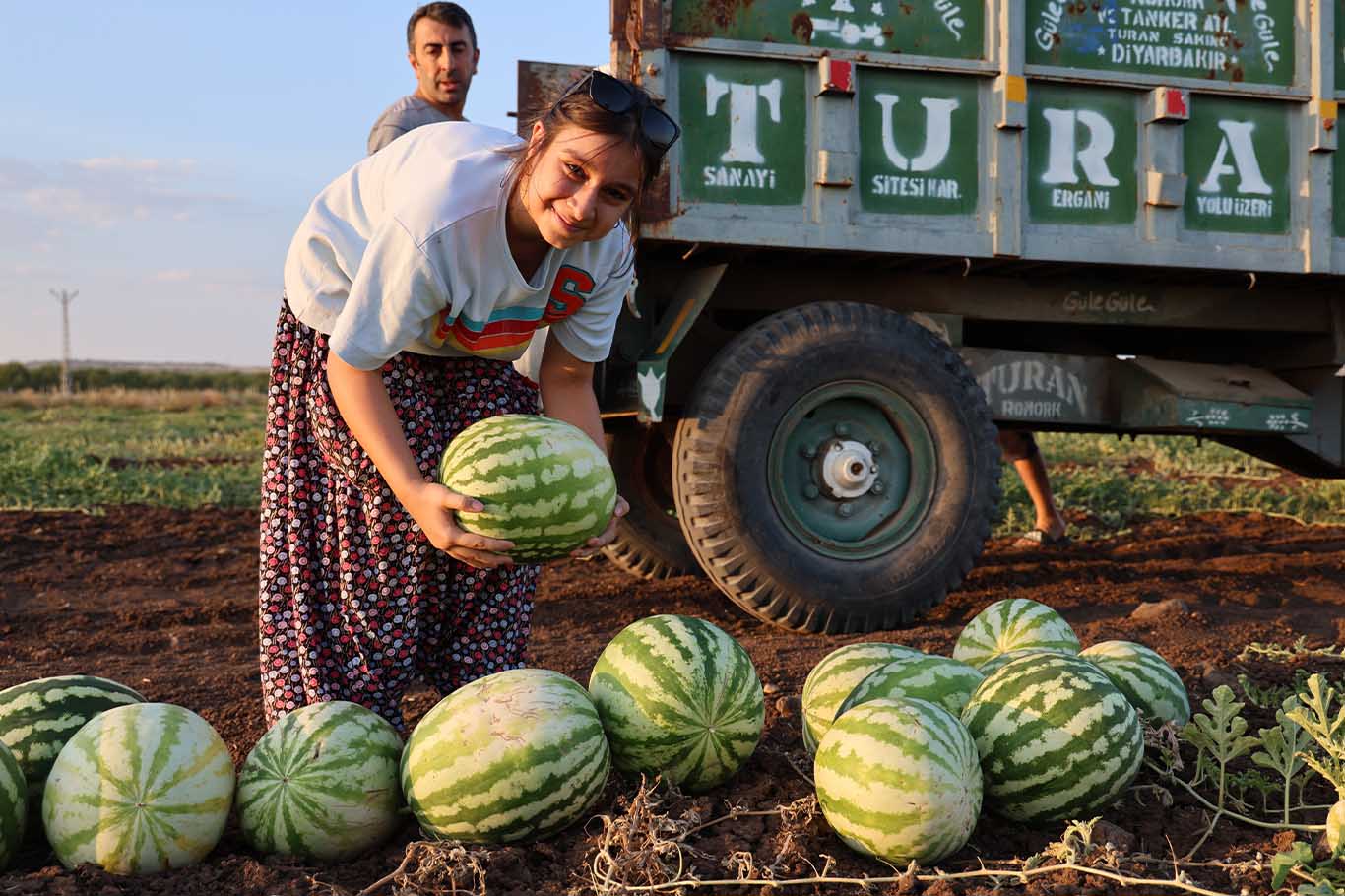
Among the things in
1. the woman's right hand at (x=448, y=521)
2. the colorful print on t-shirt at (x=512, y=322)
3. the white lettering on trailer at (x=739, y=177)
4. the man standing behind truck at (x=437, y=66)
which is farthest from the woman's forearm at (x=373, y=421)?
the white lettering on trailer at (x=739, y=177)

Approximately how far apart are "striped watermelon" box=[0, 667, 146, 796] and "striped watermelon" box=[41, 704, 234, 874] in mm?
187

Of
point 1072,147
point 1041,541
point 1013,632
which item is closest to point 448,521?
point 1013,632

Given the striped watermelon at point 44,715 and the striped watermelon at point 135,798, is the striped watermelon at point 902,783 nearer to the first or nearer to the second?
the striped watermelon at point 135,798

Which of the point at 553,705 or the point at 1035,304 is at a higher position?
the point at 1035,304

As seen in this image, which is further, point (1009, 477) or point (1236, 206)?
point (1009, 477)

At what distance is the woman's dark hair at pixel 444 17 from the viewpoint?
5.05 metres

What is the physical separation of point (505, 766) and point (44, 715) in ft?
3.70

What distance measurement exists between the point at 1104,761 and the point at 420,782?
140cm

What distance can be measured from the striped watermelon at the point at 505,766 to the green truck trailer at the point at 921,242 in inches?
109

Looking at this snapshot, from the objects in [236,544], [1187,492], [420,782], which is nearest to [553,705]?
[420,782]

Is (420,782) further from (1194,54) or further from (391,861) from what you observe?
(1194,54)

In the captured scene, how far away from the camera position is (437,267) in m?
2.73

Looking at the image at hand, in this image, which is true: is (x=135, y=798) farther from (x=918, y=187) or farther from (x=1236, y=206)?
(x=1236, y=206)

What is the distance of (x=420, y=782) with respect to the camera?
8.01ft
